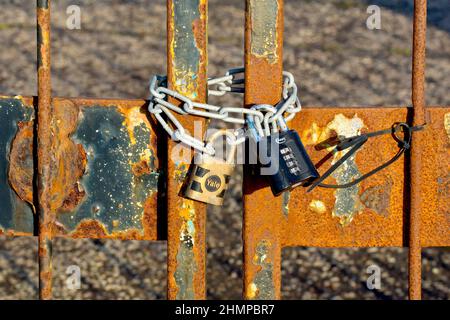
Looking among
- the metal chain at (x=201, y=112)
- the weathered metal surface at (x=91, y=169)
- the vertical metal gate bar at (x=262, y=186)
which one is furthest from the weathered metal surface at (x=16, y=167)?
the vertical metal gate bar at (x=262, y=186)

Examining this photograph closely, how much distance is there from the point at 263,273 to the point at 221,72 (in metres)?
4.28

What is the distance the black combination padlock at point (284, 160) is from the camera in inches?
51.4

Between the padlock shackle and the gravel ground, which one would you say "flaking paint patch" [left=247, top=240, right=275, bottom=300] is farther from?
the gravel ground

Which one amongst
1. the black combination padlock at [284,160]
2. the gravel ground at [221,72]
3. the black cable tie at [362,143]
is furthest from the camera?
the gravel ground at [221,72]

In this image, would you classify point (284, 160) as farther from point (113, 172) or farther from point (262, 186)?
point (113, 172)

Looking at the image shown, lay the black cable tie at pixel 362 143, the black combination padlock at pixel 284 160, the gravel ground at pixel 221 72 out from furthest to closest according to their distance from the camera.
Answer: the gravel ground at pixel 221 72
the black cable tie at pixel 362 143
the black combination padlock at pixel 284 160

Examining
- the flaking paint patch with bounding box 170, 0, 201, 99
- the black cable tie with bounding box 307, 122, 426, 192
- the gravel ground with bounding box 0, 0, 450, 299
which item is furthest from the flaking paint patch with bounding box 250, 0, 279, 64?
the gravel ground with bounding box 0, 0, 450, 299

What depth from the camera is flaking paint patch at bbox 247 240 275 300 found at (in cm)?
141

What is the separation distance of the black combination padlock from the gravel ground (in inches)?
84.0

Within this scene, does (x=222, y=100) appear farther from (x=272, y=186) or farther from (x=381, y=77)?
(x=272, y=186)

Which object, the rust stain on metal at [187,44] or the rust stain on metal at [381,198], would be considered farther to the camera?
the rust stain on metal at [381,198]

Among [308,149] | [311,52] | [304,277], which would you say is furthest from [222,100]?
[308,149]

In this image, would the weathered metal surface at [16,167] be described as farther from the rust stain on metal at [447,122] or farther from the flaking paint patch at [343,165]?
the rust stain on metal at [447,122]

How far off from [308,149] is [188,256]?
0.32m
